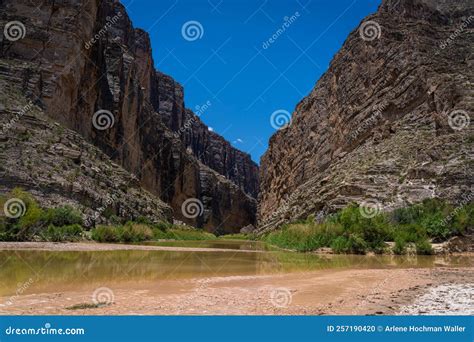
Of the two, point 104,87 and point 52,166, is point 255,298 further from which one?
point 104,87

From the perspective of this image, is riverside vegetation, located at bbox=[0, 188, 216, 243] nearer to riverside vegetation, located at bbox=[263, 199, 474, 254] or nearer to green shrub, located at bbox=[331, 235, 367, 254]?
riverside vegetation, located at bbox=[263, 199, 474, 254]

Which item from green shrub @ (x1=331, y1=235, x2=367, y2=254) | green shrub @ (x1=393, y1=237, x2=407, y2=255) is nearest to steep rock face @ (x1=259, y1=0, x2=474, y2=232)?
green shrub @ (x1=393, y1=237, x2=407, y2=255)

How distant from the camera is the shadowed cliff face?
1639 inches

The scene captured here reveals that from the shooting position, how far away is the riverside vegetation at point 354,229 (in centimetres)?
2236

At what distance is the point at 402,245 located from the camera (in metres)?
21.6

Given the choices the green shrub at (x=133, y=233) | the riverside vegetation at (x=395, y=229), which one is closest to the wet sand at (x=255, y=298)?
the riverside vegetation at (x=395, y=229)

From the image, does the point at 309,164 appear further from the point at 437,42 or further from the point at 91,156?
the point at 91,156

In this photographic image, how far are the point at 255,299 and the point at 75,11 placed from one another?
156ft

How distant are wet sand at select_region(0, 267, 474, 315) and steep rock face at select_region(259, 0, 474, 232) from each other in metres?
21.8

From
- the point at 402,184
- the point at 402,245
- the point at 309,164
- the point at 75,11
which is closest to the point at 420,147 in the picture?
the point at 402,184

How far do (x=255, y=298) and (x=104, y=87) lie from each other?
178 ft

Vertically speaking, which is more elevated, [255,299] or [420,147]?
[420,147]

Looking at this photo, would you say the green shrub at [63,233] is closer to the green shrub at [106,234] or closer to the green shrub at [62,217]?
the green shrub at [62,217]

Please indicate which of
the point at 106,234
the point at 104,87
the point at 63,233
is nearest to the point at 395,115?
the point at 106,234
